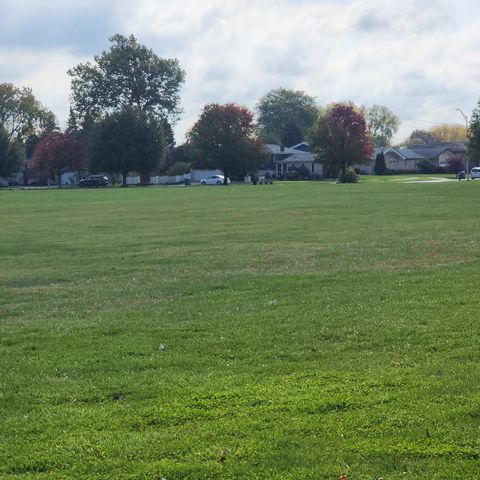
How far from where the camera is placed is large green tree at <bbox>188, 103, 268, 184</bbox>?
4277 inches

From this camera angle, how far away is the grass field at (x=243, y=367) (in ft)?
19.7

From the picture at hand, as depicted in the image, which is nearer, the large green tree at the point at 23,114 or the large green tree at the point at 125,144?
the large green tree at the point at 125,144

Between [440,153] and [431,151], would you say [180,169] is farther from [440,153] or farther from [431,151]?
[431,151]

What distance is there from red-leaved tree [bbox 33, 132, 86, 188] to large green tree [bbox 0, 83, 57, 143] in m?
21.1

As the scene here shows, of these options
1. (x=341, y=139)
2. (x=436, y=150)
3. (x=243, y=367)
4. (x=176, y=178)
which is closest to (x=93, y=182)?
(x=176, y=178)

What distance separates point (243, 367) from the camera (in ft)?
28.1

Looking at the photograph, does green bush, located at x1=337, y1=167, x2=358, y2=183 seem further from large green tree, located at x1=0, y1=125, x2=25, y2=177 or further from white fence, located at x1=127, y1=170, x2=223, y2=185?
large green tree, located at x1=0, y1=125, x2=25, y2=177

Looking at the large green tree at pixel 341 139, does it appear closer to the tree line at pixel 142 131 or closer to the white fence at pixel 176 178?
the tree line at pixel 142 131

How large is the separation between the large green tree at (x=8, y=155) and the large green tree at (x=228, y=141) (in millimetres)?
24614

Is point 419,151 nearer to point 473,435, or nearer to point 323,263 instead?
point 323,263

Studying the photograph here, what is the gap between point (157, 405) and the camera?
287 inches

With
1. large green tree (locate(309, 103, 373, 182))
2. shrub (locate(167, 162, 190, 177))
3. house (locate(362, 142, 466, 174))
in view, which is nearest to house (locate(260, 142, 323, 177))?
house (locate(362, 142, 466, 174))

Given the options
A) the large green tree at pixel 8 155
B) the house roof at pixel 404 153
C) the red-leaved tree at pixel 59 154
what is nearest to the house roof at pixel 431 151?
the house roof at pixel 404 153

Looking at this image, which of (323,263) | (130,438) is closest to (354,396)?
(130,438)
